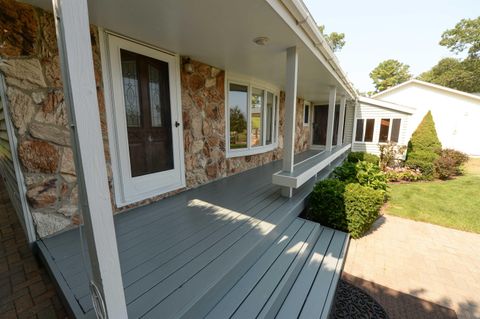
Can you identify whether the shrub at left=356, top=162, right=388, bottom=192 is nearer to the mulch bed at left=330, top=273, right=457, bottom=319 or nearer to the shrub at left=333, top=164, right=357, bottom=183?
the shrub at left=333, top=164, right=357, bottom=183

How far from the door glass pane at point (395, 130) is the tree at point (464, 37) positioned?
1852 cm

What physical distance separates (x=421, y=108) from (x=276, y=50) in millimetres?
13672

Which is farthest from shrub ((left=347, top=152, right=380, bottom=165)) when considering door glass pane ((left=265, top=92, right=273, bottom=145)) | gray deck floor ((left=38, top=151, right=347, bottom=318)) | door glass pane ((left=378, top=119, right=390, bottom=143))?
gray deck floor ((left=38, top=151, right=347, bottom=318))

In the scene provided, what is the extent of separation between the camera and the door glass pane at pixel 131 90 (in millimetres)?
2580

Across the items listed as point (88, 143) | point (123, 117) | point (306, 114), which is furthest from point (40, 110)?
point (306, 114)

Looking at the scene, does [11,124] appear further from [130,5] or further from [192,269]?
[192,269]

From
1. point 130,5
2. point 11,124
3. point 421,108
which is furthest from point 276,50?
point 421,108

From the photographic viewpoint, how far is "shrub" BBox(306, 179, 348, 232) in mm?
3086

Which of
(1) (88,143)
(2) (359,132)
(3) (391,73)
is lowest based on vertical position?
(2) (359,132)

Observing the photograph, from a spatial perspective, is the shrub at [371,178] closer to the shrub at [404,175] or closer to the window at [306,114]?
the shrub at [404,175]

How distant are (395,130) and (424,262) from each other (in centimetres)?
770

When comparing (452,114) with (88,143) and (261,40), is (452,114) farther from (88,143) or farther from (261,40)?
(88,143)

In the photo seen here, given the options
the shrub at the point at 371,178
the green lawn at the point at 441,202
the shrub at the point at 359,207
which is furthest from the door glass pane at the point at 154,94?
the green lawn at the point at 441,202

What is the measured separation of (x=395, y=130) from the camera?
869cm
